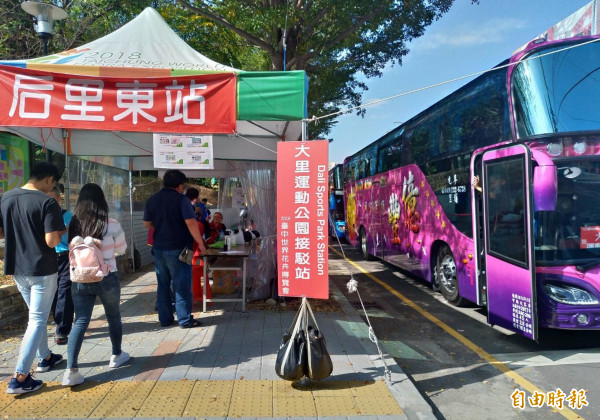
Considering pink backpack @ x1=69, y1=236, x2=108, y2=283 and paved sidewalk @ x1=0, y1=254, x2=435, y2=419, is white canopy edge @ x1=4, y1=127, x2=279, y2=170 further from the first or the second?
pink backpack @ x1=69, y1=236, x2=108, y2=283

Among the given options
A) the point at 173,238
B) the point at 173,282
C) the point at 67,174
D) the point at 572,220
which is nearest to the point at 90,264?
the point at 173,238

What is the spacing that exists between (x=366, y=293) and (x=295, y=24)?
6.71 meters

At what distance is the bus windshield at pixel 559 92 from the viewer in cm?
495

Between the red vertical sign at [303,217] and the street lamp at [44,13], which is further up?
the street lamp at [44,13]

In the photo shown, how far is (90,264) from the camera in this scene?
3.75 meters

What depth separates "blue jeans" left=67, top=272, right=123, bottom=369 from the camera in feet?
12.4

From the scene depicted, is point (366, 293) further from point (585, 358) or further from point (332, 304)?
point (585, 358)

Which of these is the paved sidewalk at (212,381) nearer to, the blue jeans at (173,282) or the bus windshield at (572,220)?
the blue jeans at (173,282)

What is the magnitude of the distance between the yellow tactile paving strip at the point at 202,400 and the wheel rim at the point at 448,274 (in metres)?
3.98

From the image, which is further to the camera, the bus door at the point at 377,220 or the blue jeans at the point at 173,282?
the bus door at the point at 377,220

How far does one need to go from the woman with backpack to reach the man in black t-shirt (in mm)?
215

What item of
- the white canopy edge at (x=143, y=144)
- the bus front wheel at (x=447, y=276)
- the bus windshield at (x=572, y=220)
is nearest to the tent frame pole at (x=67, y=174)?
the white canopy edge at (x=143, y=144)

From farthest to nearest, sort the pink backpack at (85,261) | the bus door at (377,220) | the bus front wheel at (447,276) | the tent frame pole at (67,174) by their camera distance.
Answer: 1. the bus door at (377,220)
2. the bus front wheel at (447,276)
3. the tent frame pole at (67,174)
4. the pink backpack at (85,261)

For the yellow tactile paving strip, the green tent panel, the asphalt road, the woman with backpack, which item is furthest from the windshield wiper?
the woman with backpack
